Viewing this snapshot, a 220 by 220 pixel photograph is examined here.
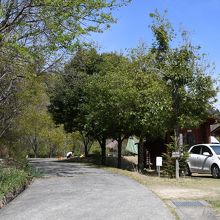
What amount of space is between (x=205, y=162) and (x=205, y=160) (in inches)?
3.8

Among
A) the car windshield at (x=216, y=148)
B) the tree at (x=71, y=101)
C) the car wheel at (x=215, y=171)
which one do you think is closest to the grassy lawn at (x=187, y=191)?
the car wheel at (x=215, y=171)

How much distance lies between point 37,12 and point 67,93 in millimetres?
17352

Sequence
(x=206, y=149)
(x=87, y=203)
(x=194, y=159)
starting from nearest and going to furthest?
1. (x=87, y=203)
2. (x=206, y=149)
3. (x=194, y=159)

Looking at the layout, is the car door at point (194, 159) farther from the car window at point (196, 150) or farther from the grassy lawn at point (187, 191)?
the grassy lawn at point (187, 191)

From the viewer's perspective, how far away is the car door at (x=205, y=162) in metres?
23.2

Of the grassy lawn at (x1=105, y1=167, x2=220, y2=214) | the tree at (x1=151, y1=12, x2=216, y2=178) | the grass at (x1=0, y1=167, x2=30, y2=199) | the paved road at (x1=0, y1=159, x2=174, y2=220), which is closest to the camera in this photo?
the paved road at (x1=0, y1=159, x2=174, y2=220)

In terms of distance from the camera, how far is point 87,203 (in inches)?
488

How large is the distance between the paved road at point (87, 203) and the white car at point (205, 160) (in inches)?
259

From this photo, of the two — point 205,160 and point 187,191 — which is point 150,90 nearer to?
point 205,160

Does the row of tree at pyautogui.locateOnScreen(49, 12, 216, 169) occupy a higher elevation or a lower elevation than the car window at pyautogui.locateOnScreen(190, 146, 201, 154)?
higher

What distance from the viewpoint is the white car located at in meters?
22.7

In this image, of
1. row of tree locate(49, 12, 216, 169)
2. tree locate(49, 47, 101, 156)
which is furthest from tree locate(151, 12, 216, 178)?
tree locate(49, 47, 101, 156)

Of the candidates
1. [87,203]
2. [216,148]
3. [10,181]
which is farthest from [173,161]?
[87,203]

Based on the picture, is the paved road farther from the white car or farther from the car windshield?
the car windshield
